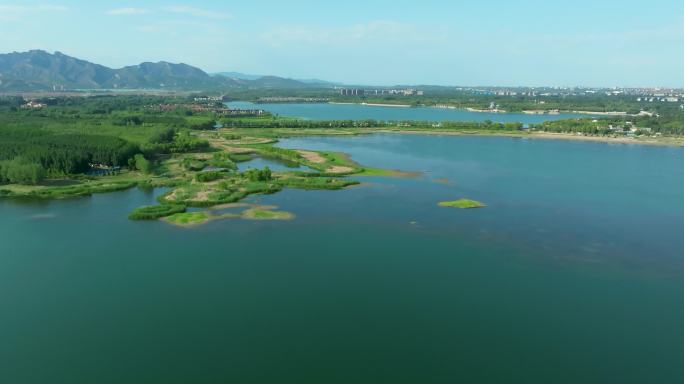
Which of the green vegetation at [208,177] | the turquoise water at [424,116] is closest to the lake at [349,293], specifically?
the green vegetation at [208,177]

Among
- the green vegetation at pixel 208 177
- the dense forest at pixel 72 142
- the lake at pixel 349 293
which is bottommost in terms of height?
the lake at pixel 349 293

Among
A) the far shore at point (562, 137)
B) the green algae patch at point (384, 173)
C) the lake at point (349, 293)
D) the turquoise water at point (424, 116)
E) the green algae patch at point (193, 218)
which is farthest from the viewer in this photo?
the turquoise water at point (424, 116)

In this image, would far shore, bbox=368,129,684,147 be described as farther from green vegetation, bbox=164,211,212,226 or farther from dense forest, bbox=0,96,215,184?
green vegetation, bbox=164,211,212,226

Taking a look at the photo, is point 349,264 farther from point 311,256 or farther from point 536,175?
point 536,175

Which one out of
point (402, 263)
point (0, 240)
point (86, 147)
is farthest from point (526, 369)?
point (86, 147)

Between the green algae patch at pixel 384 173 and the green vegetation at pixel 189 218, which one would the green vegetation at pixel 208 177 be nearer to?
the green vegetation at pixel 189 218

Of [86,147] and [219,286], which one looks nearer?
[219,286]

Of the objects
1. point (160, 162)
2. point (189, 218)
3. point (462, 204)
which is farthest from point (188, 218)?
point (160, 162)
